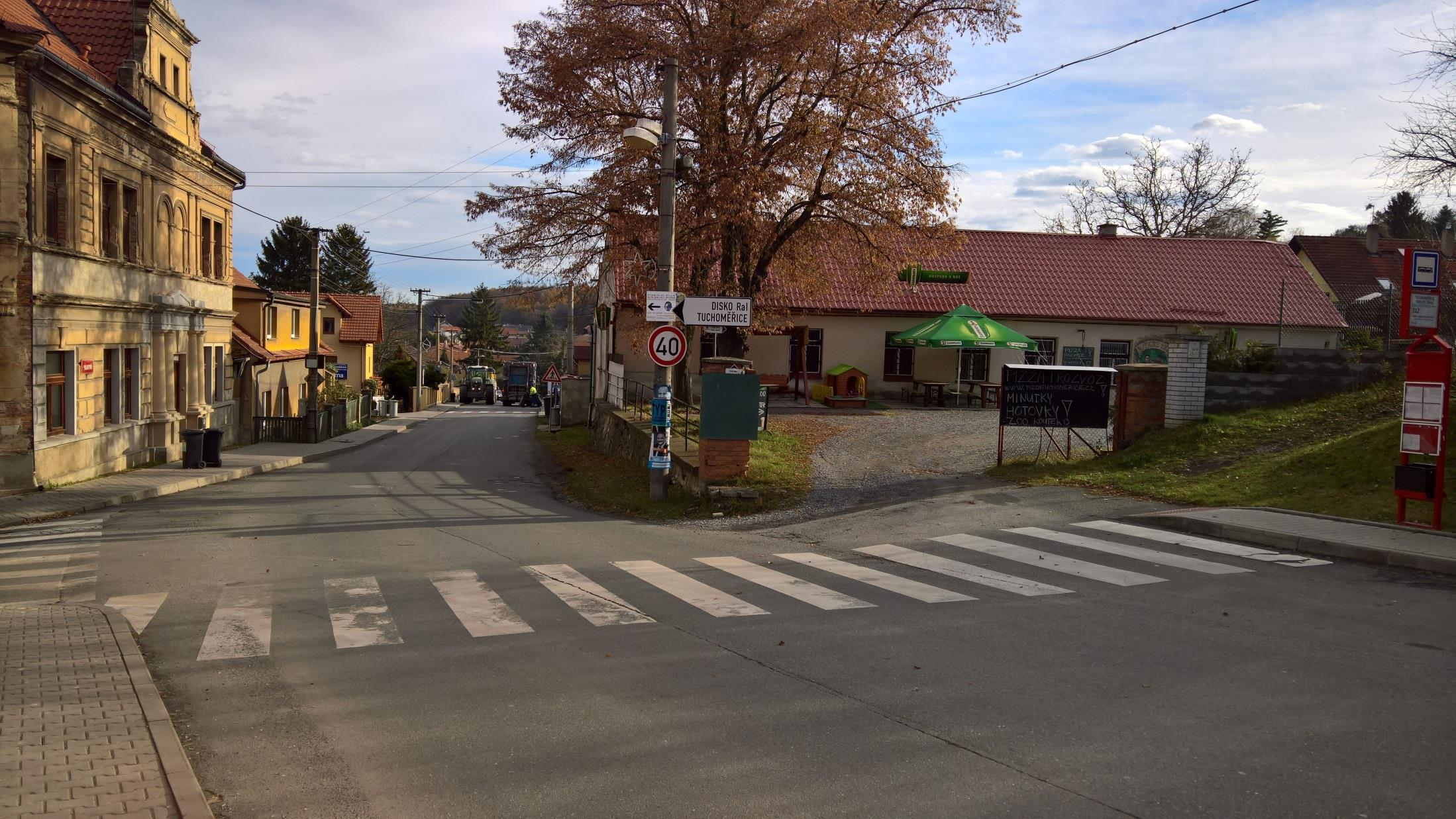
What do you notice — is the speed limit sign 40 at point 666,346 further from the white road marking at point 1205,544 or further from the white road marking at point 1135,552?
the white road marking at point 1205,544

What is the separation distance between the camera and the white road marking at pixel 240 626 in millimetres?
7383

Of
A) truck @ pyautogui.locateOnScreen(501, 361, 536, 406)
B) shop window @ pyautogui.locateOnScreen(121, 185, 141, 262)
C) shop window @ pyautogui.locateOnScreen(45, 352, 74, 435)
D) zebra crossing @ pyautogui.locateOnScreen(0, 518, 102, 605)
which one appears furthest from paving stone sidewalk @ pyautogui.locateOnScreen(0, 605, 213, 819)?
truck @ pyautogui.locateOnScreen(501, 361, 536, 406)

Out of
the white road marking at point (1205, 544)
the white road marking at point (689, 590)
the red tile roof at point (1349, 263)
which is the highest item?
the red tile roof at point (1349, 263)

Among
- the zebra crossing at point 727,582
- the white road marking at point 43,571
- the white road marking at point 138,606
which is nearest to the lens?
the zebra crossing at point 727,582

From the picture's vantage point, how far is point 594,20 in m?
22.1

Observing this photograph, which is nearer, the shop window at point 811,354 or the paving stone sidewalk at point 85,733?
the paving stone sidewalk at point 85,733

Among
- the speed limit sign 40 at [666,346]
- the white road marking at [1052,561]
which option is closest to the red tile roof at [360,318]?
the speed limit sign 40 at [666,346]

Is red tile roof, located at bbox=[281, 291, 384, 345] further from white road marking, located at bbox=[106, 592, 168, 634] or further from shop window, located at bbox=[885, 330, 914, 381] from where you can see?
white road marking, located at bbox=[106, 592, 168, 634]

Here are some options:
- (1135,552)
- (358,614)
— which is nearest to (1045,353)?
(1135,552)

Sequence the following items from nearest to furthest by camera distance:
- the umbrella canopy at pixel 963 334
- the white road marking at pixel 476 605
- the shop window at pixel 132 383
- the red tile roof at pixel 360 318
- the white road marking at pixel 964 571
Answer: the white road marking at pixel 476 605 → the white road marking at pixel 964 571 → the shop window at pixel 132 383 → the umbrella canopy at pixel 963 334 → the red tile roof at pixel 360 318

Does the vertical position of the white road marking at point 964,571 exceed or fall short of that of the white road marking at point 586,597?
it exceeds it

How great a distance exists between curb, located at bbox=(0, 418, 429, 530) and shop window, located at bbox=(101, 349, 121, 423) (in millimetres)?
2496

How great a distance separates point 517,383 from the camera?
8444 cm

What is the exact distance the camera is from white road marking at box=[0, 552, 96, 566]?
36.6 feet
